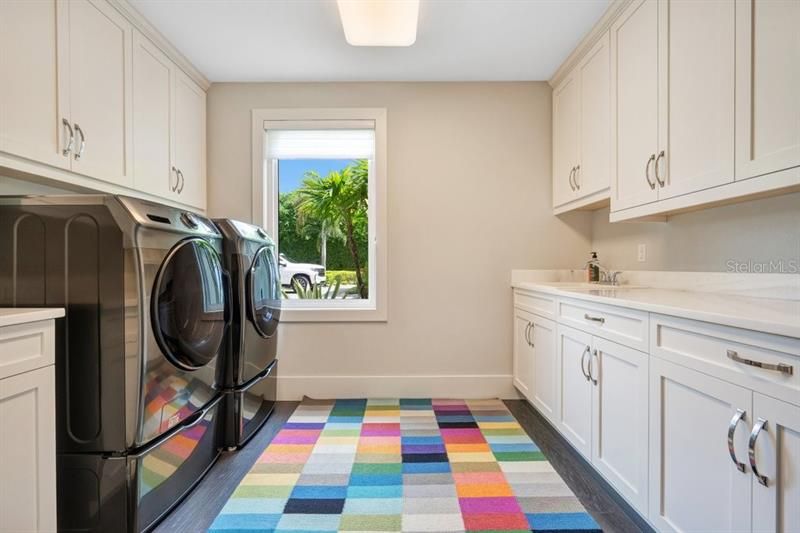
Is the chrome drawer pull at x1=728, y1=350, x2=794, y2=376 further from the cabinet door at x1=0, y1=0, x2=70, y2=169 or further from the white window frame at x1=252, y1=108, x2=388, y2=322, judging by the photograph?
the cabinet door at x1=0, y1=0, x2=70, y2=169

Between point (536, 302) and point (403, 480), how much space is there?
4.38 ft

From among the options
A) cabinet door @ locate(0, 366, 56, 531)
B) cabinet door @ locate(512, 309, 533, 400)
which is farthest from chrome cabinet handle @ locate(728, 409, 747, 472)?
cabinet door @ locate(0, 366, 56, 531)

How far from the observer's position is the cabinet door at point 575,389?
1879mm

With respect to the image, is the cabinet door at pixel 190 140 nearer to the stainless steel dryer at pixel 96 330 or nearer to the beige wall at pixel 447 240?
the beige wall at pixel 447 240

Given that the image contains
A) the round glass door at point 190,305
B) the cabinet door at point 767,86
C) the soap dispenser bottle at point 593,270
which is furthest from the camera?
the soap dispenser bottle at point 593,270

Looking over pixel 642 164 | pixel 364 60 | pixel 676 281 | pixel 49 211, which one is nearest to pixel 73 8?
pixel 49 211

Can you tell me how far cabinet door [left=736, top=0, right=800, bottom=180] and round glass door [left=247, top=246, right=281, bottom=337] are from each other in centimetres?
225

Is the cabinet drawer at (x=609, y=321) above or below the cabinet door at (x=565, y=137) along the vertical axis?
below

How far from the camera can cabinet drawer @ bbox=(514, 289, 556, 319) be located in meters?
2.32

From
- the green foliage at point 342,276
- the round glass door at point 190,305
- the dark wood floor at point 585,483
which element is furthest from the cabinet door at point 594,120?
the round glass door at point 190,305

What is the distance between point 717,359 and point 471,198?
2.08m

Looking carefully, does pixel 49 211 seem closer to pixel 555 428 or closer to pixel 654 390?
pixel 654 390

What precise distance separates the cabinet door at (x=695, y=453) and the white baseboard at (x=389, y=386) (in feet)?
5.33

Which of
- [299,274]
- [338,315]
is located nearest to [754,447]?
[338,315]
